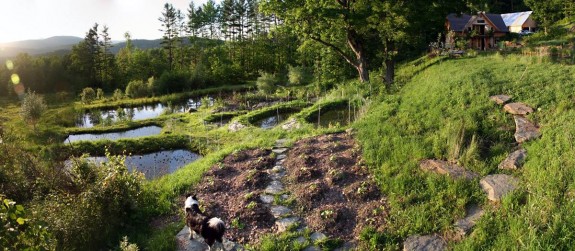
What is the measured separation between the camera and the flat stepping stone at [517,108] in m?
7.72

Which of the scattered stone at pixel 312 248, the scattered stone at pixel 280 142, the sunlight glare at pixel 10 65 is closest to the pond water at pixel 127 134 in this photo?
the scattered stone at pixel 280 142

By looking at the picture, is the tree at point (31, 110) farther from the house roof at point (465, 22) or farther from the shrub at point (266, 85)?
the house roof at point (465, 22)

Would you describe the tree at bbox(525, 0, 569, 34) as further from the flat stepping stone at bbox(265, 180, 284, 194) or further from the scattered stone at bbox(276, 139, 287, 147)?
the flat stepping stone at bbox(265, 180, 284, 194)

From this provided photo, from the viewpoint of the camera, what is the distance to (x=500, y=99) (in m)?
8.59

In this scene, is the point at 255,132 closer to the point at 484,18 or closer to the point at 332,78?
the point at 332,78

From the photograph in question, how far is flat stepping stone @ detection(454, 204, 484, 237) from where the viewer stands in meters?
5.08

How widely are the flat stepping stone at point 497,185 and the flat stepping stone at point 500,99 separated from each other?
3234 mm

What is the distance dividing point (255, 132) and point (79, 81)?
3919 cm

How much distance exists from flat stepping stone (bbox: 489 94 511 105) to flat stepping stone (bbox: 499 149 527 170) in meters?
2.36

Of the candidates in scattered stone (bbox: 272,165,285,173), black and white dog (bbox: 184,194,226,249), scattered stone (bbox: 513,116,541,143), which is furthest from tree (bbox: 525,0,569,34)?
black and white dog (bbox: 184,194,226,249)

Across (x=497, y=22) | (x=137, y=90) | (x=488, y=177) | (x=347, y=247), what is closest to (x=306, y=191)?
(x=347, y=247)

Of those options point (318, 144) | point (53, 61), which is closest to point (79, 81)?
point (53, 61)

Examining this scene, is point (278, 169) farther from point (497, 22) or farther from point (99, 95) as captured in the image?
point (497, 22)

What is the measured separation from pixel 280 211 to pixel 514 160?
4.29 meters
